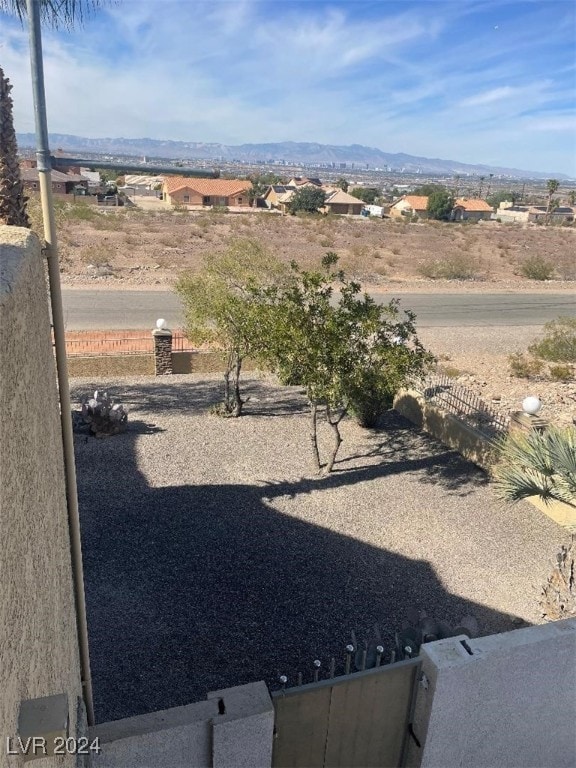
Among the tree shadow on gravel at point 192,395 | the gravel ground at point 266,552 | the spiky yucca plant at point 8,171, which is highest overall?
the spiky yucca plant at point 8,171

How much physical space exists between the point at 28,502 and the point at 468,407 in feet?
37.7

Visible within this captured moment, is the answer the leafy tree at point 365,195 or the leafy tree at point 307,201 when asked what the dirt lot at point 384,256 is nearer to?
the leafy tree at point 307,201

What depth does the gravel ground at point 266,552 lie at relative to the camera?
21.5 feet

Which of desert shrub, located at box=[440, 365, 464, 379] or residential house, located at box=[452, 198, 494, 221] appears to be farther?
residential house, located at box=[452, 198, 494, 221]

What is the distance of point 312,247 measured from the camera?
41.3 metres

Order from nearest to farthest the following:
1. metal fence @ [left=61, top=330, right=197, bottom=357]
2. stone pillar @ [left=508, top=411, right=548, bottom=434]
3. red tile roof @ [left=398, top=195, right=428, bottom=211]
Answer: stone pillar @ [left=508, top=411, right=548, bottom=434]
metal fence @ [left=61, top=330, right=197, bottom=357]
red tile roof @ [left=398, top=195, right=428, bottom=211]

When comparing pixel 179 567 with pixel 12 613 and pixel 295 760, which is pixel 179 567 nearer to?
pixel 295 760

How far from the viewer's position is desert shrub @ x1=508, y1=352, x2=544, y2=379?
706 inches

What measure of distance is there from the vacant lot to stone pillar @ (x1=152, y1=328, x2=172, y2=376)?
44.4 ft

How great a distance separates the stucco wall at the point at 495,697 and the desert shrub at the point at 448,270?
32.1 metres

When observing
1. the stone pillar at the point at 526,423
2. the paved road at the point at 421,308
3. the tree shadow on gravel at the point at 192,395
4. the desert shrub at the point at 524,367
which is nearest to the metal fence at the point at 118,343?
the tree shadow on gravel at the point at 192,395

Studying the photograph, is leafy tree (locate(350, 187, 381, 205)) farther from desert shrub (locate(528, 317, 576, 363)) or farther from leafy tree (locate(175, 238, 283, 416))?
leafy tree (locate(175, 238, 283, 416))

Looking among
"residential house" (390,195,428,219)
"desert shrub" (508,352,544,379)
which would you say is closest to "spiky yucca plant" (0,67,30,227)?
"desert shrub" (508,352,544,379)

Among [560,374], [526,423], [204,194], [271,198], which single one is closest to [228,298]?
[526,423]
